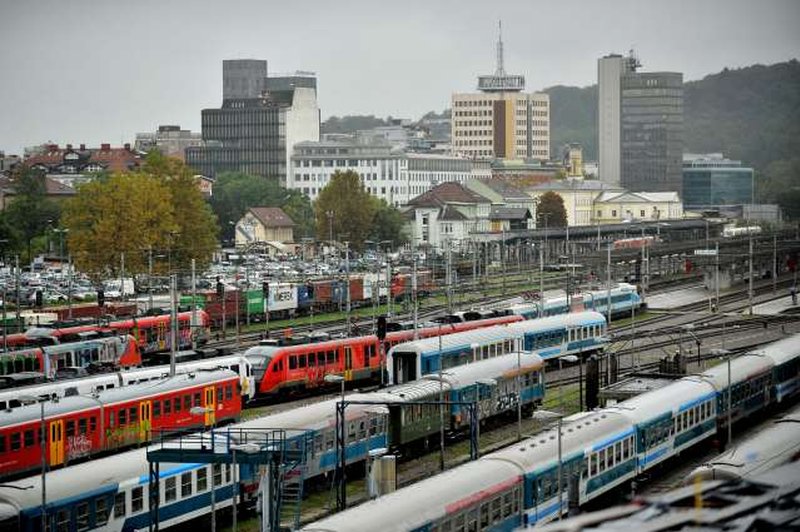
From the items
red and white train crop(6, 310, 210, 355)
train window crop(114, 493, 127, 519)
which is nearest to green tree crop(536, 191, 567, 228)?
red and white train crop(6, 310, 210, 355)

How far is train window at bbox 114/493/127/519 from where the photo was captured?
26.0 m

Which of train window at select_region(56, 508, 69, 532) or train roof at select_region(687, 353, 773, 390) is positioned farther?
train roof at select_region(687, 353, 773, 390)

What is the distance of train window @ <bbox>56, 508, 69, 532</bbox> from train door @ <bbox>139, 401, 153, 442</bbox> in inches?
422

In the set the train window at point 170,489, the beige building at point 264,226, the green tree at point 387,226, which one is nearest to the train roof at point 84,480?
the train window at point 170,489

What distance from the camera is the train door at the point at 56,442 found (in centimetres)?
3222

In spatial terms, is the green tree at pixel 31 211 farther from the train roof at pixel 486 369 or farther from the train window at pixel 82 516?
the train window at pixel 82 516

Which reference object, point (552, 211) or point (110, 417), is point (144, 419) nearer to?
point (110, 417)

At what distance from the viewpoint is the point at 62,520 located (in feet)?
80.7

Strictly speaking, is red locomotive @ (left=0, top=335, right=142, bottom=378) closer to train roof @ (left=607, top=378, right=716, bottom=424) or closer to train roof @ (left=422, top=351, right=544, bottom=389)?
train roof @ (left=422, top=351, right=544, bottom=389)

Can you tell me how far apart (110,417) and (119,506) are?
8.50m

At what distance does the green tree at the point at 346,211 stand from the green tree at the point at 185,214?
31127 millimetres

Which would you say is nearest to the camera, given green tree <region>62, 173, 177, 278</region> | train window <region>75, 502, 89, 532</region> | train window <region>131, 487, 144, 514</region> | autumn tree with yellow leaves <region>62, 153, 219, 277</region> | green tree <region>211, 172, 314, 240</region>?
train window <region>75, 502, 89, 532</region>

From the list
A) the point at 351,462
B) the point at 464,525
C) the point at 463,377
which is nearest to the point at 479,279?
the point at 463,377

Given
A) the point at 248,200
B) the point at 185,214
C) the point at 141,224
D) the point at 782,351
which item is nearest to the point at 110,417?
the point at 782,351
